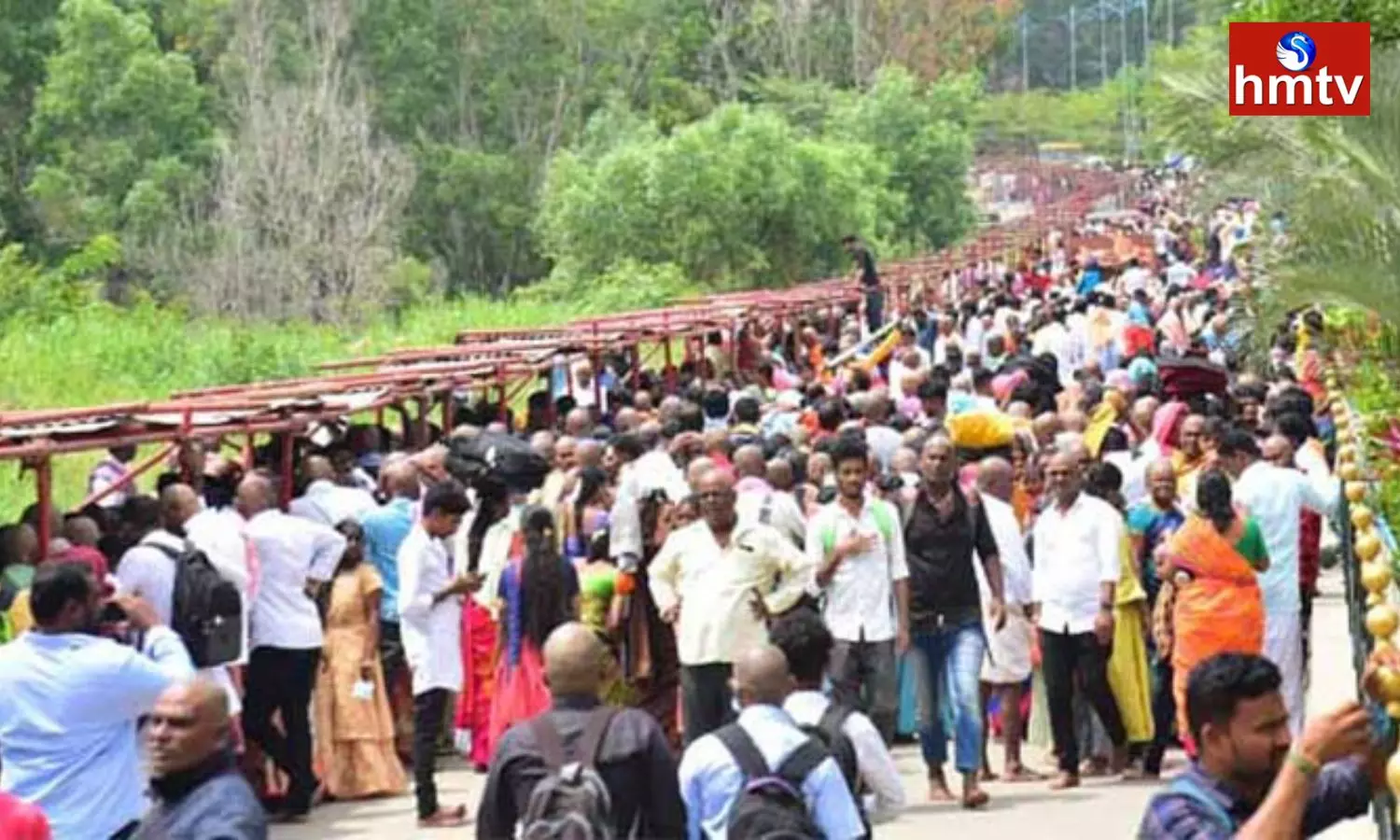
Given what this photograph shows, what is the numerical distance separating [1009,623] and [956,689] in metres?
0.77

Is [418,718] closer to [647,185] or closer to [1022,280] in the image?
[647,185]

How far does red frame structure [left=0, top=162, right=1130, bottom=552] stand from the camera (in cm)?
1306

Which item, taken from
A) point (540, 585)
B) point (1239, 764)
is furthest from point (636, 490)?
point (1239, 764)


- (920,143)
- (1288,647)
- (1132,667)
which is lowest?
(1132,667)

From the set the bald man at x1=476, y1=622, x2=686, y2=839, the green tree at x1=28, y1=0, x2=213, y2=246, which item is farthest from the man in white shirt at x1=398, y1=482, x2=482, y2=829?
the green tree at x1=28, y1=0, x2=213, y2=246

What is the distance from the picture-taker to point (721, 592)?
481 inches

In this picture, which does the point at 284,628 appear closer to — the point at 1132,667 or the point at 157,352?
the point at 1132,667

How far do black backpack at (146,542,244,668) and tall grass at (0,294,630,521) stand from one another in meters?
16.7

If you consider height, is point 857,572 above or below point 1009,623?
above

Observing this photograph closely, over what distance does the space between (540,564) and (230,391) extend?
459cm

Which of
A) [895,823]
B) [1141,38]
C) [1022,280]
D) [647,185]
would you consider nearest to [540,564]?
[895,823]

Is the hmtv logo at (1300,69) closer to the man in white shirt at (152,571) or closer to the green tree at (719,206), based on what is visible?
the man in white shirt at (152,571)

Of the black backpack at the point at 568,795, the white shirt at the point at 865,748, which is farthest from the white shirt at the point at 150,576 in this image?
the black backpack at the point at 568,795

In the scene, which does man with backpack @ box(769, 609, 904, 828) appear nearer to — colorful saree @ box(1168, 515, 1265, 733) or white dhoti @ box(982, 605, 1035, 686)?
colorful saree @ box(1168, 515, 1265, 733)
